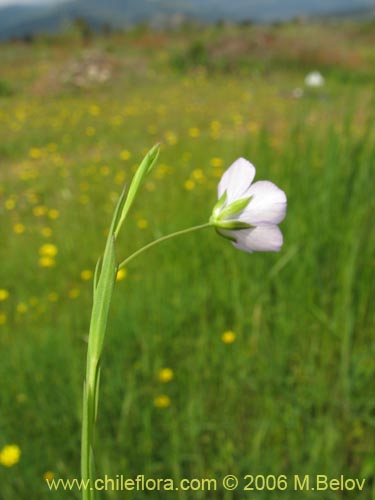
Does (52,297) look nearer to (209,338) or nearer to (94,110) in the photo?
(209,338)

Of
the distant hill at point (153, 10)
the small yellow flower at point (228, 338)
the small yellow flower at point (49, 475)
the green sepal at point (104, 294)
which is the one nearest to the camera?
the green sepal at point (104, 294)

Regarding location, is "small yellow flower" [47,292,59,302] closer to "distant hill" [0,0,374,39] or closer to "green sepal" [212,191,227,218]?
"green sepal" [212,191,227,218]

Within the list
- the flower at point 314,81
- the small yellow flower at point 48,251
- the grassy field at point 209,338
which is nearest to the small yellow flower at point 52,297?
the grassy field at point 209,338

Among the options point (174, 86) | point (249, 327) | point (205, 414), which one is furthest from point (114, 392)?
point (174, 86)

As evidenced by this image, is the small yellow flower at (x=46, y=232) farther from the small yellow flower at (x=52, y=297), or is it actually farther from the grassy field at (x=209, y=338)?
the small yellow flower at (x=52, y=297)

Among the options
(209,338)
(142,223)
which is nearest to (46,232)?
(142,223)

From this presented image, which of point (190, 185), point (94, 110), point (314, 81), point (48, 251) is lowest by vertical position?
point (48, 251)
